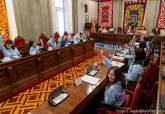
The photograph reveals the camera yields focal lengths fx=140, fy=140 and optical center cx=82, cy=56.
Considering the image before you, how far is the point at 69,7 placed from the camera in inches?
309

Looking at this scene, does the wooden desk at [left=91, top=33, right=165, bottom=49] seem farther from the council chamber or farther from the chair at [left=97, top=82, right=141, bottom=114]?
the chair at [left=97, top=82, right=141, bottom=114]

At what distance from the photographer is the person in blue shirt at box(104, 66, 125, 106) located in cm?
178

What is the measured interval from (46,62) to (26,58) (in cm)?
72

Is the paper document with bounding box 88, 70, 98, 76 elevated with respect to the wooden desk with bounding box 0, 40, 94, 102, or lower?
elevated

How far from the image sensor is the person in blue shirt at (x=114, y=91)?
5.84 feet

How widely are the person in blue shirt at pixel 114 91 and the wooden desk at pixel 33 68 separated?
7.65ft

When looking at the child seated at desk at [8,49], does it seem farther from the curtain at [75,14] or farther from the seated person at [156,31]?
the seated person at [156,31]

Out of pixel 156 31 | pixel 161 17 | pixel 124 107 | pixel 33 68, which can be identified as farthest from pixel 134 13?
pixel 124 107

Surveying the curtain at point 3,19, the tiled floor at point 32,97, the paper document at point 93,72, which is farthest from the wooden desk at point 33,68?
the curtain at point 3,19

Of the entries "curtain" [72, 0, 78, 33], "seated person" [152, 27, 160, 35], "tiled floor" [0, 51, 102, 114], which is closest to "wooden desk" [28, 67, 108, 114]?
"tiled floor" [0, 51, 102, 114]

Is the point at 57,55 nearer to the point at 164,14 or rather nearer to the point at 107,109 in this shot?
the point at 107,109

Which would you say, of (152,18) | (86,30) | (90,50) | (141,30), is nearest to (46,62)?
(90,50)

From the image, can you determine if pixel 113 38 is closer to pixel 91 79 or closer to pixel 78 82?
pixel 91 79

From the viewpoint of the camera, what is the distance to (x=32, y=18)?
5879 millimetres
